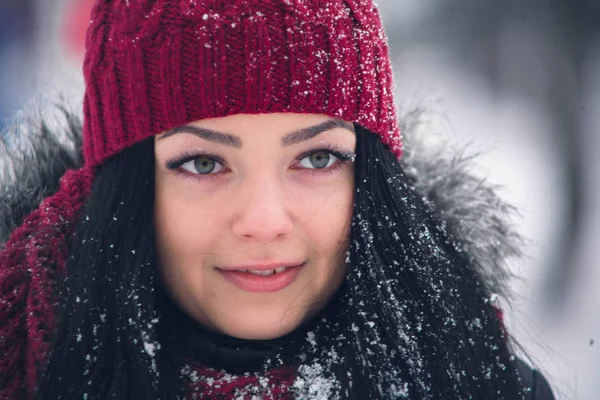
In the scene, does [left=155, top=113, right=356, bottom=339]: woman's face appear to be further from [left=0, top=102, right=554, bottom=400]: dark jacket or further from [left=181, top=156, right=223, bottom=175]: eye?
[left=0, top=102, right=554, bottom=400]: dark jacket

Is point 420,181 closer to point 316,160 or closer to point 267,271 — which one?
point 316,160

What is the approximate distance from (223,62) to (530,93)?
4.36m

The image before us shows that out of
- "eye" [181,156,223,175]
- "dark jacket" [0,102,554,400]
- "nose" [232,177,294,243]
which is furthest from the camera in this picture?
"dark jacket" [0,102,554,400]

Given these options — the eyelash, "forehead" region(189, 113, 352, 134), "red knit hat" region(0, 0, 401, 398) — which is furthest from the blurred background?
"forehead" region(189, 113, 352, 134)

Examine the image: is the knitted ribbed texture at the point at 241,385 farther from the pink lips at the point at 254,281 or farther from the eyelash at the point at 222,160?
the eyelash at the point at 222,160

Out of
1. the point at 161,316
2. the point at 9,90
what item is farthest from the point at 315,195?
the point at 9,90

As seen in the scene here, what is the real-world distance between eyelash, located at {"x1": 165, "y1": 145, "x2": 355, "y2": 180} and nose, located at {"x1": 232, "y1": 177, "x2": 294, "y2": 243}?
0.10 m

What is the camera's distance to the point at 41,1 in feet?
17.1

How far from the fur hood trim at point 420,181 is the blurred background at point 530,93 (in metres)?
1.48

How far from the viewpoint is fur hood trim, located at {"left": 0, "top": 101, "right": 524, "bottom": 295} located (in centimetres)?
205

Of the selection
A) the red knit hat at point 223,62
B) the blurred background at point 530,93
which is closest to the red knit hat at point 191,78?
the red knit hat at point 223,62

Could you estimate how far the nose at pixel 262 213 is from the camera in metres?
1.48

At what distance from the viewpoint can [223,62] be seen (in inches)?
58.7

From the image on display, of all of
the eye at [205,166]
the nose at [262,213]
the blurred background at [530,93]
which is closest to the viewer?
the nose at [262,213]
